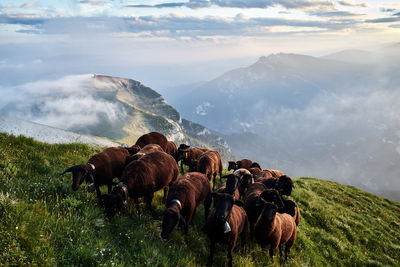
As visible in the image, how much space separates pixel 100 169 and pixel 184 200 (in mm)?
5105

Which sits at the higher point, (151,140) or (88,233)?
(88,233)

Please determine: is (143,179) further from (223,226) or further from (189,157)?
(189,157)

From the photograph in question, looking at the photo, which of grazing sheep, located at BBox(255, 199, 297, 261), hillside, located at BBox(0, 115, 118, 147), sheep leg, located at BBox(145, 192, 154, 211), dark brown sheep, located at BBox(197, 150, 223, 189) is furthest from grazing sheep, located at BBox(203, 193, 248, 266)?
hillside, located at BBox(0, 115, 118, 147)

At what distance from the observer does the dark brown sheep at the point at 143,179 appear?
29.1 feet

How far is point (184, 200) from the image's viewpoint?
977 cm

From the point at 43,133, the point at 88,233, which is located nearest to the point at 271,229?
the point at 88,233

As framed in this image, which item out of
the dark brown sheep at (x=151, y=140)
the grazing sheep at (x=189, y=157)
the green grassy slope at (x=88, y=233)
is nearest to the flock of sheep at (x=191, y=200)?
the green grassy slope at (x=88, y=233)

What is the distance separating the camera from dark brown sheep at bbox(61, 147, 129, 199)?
33.7ft

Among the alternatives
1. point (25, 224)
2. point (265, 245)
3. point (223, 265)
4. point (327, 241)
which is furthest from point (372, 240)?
point (25, 224)

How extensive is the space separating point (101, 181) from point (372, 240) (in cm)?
1779

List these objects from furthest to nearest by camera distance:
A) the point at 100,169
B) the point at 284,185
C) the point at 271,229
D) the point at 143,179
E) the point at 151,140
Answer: the point at 151,140, the point at 284,185, the point at 100,169, the point at 143,179, the point at 271,229

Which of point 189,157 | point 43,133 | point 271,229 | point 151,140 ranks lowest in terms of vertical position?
point 43,133

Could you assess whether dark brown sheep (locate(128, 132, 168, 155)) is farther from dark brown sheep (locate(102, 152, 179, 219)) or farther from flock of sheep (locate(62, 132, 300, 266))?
dark brown sheep (locate(102, 152, 179, 219))

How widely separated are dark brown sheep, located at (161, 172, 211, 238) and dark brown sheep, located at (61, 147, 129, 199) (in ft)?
12.6
